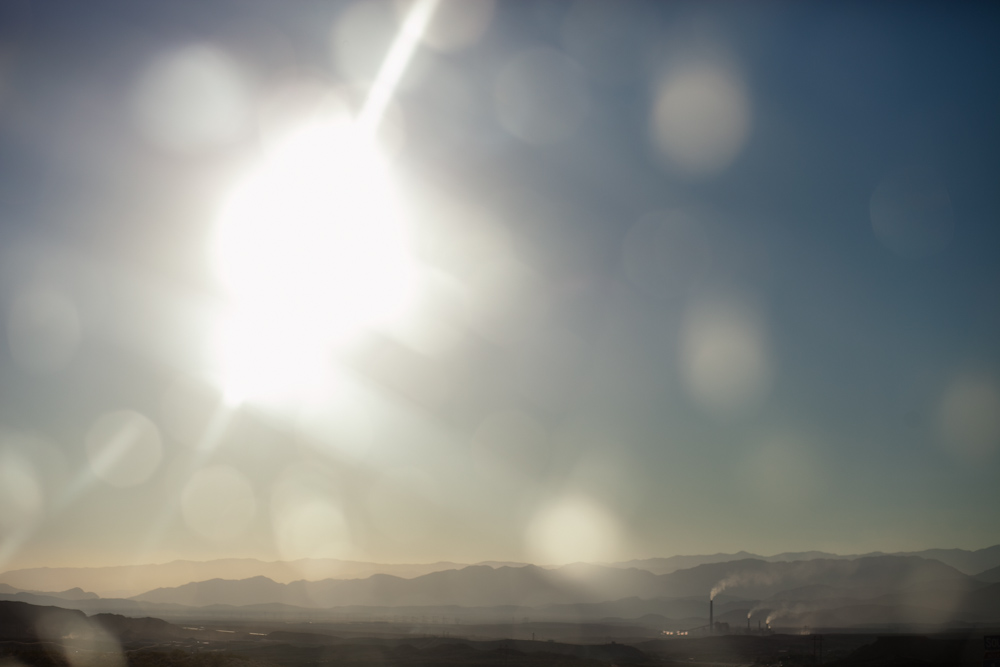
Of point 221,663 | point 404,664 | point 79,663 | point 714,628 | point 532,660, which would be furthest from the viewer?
point 714,628

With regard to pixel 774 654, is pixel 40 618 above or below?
above

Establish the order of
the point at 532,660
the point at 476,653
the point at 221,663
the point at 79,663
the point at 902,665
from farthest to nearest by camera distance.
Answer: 1. the point at 476,653
2. the point at 532,660
3. the point at 902,665
4. the point at 221,663
5. the point at 79,663

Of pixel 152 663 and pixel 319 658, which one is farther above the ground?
pixel 152 663

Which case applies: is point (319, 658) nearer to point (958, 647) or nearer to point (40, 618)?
point (40, 618)

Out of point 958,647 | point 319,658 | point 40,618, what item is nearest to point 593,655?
point 319,658

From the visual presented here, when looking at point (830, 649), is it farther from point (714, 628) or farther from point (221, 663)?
point (221, 663)

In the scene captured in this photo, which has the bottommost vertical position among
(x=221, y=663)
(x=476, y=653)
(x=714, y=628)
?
(x=714, y=628)

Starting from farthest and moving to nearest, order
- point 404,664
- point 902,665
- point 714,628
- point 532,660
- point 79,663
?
point 714,628, point 532,660, point 404,664, point 902,665, point 79,663

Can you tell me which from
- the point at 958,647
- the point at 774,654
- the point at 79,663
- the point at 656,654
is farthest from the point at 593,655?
the point at 79,663

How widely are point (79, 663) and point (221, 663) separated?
30.0ft

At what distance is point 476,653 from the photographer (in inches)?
3671

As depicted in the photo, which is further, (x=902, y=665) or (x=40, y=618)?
(x=40, y=618)

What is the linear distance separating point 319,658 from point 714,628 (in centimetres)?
12032

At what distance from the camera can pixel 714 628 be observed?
170 metres
